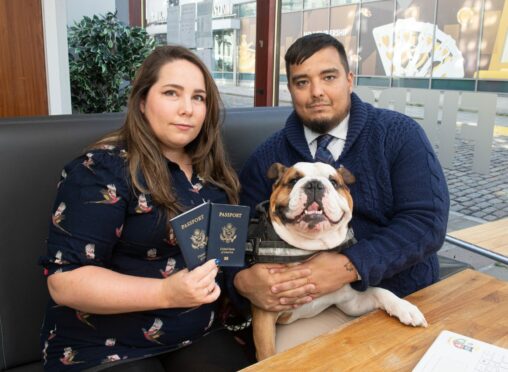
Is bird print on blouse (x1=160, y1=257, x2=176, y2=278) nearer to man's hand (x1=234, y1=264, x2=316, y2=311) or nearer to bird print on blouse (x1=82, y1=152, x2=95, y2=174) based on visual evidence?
man's hand (x1=234, y1=264, x2=316, y2=311)

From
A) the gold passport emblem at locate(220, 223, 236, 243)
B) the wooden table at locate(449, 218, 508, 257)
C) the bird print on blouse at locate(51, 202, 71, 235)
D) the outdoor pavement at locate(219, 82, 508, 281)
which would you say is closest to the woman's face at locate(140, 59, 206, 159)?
the bird print on blouse at locate(51, 202, 71, 235)

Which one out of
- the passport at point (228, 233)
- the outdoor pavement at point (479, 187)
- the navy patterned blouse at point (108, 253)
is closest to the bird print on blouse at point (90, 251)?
the navy patterned blouse at point (108, 253)

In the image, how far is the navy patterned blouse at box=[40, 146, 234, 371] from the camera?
3.92 ft

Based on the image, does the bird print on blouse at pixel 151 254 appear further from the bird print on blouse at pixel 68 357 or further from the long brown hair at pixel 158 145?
the bird print on blouse at pixel 68 357

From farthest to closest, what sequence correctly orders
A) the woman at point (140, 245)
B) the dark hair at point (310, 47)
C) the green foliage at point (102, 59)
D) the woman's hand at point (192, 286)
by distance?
the green foliage at point (102, 59) → the dark hair at point (310, 47) → the woman at point (140, 245) → the woman's hand at point (192, 286)

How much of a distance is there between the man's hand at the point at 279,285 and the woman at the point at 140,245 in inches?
4.5

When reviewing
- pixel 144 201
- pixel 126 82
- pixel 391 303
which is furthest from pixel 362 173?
pixel 126 82

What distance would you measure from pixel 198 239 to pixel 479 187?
7.20ft

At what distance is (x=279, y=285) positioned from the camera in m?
1.31

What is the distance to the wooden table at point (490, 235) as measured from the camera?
88.4 inches

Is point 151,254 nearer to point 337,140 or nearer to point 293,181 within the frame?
point 293,181

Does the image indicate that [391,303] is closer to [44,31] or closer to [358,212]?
[358,212]

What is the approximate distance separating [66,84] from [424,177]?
319 cm

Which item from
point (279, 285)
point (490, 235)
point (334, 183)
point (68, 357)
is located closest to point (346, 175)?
point (334, 183)
